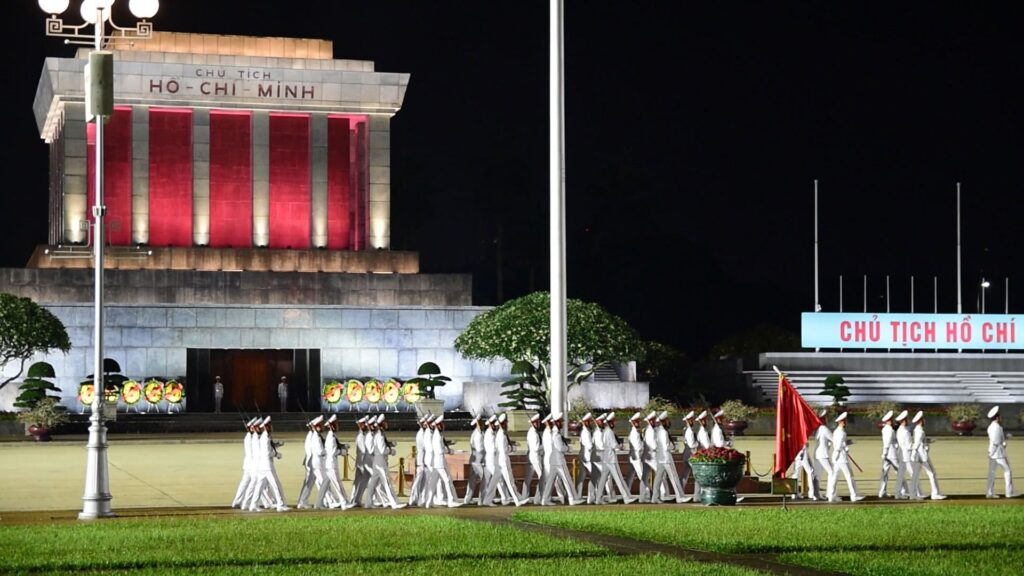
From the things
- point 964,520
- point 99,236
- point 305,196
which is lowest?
point 964,520

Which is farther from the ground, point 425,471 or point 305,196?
point 305,196

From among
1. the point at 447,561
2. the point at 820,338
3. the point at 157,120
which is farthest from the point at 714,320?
the point at 447,561

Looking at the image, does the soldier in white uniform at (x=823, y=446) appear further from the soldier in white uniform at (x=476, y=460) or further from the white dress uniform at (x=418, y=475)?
the white dress uniform at (x=418, y=475)

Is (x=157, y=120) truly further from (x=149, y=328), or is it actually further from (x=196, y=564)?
(x=196, y=564)

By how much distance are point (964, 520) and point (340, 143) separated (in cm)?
4998

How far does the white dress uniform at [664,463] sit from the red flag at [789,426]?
160 centimetres

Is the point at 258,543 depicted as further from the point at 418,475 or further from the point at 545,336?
the point at 545,336

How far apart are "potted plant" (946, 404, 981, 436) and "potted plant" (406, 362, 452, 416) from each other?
17767 millimetres

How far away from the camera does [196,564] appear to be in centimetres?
1622

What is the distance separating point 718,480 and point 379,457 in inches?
204

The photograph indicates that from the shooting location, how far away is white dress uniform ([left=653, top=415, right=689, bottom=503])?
25.8 meters

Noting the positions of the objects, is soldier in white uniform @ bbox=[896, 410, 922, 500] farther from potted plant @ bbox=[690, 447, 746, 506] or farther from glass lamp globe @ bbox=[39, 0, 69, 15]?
glass lamp globe @ bbox=[39, 0, 69, 15]

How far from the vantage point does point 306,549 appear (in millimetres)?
17469

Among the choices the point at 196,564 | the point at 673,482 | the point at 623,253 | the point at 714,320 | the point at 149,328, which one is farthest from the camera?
the point at 714,320
